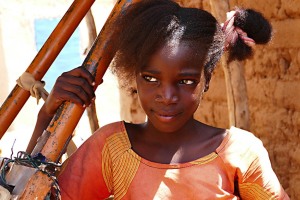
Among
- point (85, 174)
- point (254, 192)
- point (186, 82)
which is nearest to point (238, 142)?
point (254, 192)

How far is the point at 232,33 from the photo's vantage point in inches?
93.0

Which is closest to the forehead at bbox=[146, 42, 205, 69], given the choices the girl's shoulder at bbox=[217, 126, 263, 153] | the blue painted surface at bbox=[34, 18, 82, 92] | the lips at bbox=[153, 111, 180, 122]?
the lips at bbox=[153, 111, 180, 122]

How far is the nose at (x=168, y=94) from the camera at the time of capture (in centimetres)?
211

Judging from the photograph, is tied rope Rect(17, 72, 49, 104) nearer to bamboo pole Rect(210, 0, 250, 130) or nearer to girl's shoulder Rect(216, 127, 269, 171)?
girl's shoulder Rect(216, 127, 269, 171)

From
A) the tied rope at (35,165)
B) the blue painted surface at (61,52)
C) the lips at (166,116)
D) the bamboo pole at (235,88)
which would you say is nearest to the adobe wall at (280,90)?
the bamboo pole at (235,88)

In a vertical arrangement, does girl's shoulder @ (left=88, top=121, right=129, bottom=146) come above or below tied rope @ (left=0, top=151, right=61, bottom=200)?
above

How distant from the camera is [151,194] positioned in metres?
2.20

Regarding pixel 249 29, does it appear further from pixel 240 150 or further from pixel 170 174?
pixel 170 174

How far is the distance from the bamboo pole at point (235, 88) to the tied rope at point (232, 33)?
1424mm

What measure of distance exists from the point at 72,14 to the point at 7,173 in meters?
0.71

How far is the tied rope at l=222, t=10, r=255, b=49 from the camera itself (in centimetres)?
235

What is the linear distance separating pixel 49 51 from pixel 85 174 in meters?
0.57

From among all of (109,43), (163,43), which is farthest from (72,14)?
(163,43)

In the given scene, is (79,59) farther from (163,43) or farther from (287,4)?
(163,43)
